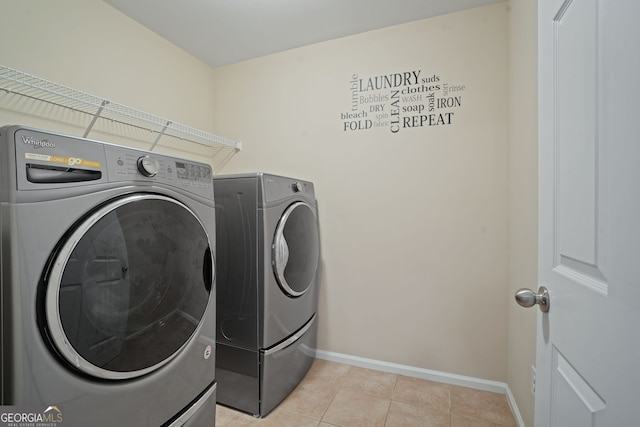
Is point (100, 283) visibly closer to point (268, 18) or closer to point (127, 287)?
point (127, 287)

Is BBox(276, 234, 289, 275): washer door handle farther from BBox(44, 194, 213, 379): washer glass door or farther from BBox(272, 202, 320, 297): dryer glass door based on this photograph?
BBox(44, 194, 213, 379): washer glass door

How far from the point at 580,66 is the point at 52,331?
1347 mm

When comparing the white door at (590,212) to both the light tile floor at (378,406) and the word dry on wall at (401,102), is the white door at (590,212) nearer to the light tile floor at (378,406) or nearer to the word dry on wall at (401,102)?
the light tile floor at (378,406)

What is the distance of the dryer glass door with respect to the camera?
1.62m

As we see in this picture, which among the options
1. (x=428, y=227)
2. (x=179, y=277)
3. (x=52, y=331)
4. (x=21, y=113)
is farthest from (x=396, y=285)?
(x=21, y=113)

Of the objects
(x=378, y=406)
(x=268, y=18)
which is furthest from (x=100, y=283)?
(x=268, y=18)

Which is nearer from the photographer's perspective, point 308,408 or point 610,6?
point 610,6

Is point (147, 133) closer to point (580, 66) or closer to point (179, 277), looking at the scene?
point (179, 277)

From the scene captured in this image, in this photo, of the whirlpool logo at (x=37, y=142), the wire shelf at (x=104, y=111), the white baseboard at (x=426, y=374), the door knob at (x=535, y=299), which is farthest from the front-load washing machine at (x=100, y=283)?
the white baseboard at (x=426, y=374)

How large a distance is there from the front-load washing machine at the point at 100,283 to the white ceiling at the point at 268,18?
1364 mm

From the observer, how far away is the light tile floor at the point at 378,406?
1.53 metres

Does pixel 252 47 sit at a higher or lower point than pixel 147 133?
higher

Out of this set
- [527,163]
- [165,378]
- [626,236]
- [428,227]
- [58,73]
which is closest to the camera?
[626,236]

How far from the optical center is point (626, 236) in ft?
1.39
